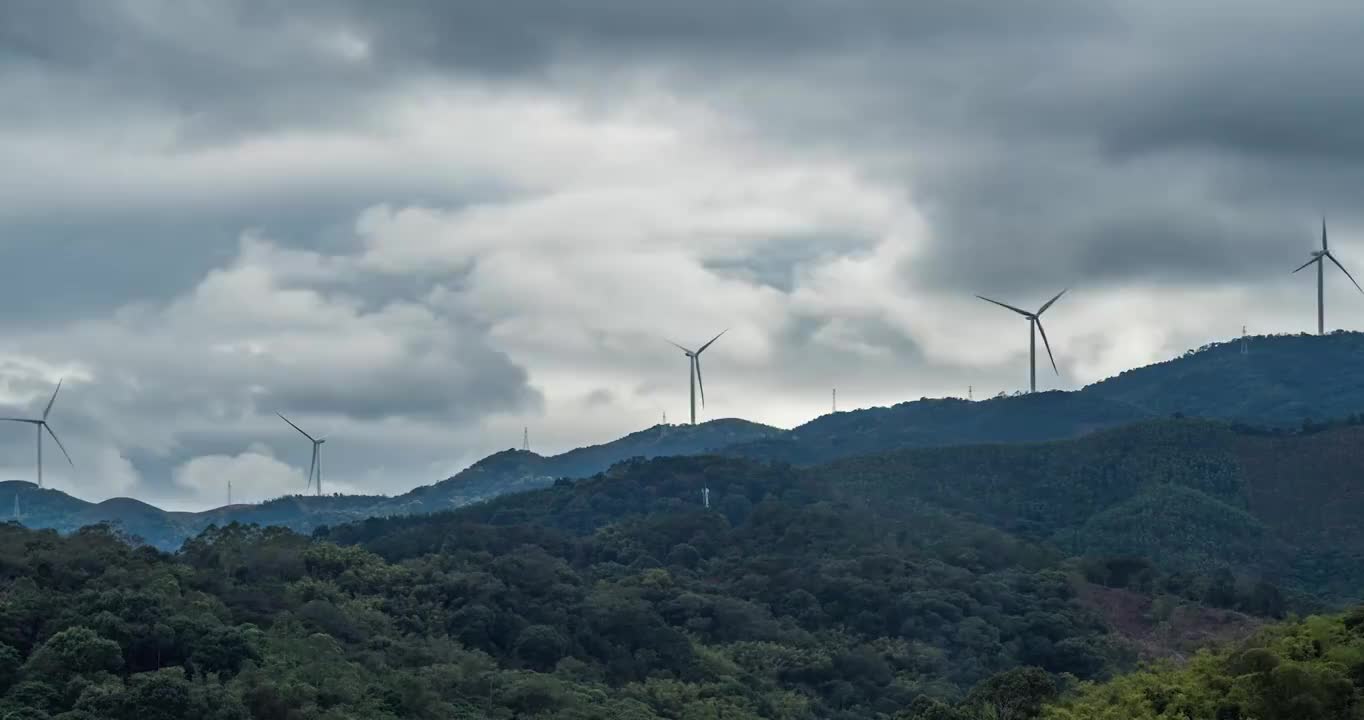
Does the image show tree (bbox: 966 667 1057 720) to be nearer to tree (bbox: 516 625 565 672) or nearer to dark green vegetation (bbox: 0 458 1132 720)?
dark green vegetation (bbox: 0 458 1132 720)

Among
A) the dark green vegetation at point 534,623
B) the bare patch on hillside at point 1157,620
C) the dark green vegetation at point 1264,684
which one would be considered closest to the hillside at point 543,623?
the dark green vegetation at point 534,623

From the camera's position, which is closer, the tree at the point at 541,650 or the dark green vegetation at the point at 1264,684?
the dark green vegetation at the point at 1264,684

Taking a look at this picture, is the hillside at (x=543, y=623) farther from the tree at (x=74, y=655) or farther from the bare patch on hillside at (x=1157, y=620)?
the bare patch on hillside at (x=1157, y=620)

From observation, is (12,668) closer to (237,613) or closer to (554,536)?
(237,613)

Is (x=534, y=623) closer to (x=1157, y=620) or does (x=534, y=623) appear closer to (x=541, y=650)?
(x=541, y=650)

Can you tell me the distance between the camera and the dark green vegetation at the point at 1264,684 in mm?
60250

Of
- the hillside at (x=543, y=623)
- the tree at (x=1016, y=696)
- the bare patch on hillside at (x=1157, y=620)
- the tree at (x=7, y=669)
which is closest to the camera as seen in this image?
the tree at (x=1016, y=696)

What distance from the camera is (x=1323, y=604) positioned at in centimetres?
15338

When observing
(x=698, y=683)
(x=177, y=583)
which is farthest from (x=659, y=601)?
(x=177, y=583)

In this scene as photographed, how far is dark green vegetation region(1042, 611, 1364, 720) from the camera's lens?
6025 centimetres

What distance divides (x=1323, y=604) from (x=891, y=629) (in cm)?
3290

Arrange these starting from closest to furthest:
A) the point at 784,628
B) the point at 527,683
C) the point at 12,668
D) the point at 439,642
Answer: the point at 12,668 → the point at 527,683 → the point at 439,642 → the point at 784,628

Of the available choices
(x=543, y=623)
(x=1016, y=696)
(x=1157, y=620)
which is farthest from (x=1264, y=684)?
(x=1157, y=620)

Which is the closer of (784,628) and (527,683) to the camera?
(527,683)
